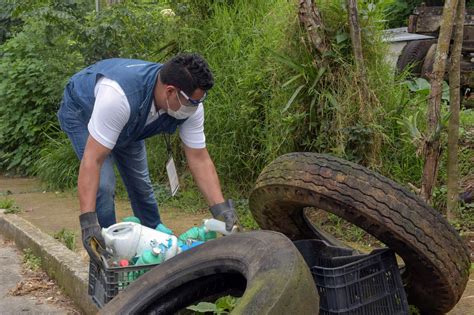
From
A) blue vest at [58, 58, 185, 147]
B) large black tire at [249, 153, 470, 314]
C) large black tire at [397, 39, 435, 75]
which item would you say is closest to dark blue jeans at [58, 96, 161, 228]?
blue vest at [58, 58, 185, 147]

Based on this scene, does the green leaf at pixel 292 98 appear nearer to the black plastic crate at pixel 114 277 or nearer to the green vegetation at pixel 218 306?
the green vegetation at pixel 218 306

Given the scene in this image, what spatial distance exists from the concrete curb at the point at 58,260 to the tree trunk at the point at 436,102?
2.42 meters

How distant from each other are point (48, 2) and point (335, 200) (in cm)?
730

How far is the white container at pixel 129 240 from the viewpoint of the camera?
3.65m

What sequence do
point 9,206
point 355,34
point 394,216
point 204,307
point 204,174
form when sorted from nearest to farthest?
point 394,216 < point 204,307 < point 204,174 < point 355,34 < point 9,206

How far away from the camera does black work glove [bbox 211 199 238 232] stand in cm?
406

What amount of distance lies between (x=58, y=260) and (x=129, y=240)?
6.24ft

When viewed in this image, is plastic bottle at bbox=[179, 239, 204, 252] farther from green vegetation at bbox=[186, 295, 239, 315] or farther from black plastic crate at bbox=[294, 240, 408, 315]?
black plastic crate at bbox=[294, 240, 408, 315]

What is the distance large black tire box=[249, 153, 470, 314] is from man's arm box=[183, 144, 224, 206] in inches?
30.6

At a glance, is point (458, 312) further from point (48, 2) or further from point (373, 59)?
point (48, 2)

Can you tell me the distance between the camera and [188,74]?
3.87 meters

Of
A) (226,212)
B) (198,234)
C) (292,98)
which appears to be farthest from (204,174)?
(292,98)

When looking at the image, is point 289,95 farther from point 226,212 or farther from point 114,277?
point 114,277

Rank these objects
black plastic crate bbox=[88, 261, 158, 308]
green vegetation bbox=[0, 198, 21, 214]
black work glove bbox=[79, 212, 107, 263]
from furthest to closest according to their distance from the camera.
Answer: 1. green vegetation bbox=[0, 198, 21, 214]
2. black work glove bbox=[79, 212, 107, 263]
3. black plastic crate bbox=[88, 261, 158, 308]
